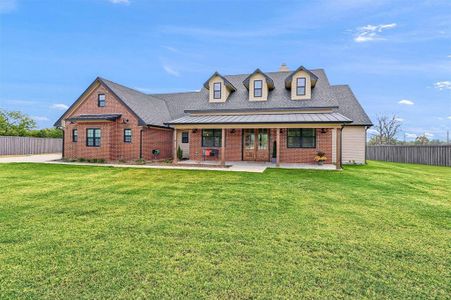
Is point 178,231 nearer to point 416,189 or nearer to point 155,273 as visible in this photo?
point 155,273

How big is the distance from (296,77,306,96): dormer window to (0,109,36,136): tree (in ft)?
122

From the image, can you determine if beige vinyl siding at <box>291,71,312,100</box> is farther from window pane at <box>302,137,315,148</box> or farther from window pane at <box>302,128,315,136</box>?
window pane at <box>302,137,315,148</box>

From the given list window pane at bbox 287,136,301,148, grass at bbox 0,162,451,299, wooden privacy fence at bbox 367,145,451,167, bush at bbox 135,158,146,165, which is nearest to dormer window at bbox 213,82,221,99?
window pane at bbox 287,136,301,148

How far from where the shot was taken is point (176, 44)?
920 inches

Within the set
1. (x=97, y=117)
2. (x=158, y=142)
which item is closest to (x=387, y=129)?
(x=158, y=142)

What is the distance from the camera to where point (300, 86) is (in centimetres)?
1731

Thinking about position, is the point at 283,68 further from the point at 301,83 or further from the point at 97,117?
the point at 97,117

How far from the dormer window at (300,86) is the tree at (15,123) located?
37135 millimetres

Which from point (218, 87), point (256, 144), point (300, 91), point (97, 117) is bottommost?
point (256, 144)

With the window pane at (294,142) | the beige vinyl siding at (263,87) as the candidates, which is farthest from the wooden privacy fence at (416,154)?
the beige vinyl siding at (263,87)

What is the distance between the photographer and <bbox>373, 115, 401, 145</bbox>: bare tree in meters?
36.2

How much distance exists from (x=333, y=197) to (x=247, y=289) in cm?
550

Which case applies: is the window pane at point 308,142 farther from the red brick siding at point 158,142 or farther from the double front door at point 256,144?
the red brick siding at point 158,142

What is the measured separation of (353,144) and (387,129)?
83.1 ft
